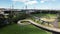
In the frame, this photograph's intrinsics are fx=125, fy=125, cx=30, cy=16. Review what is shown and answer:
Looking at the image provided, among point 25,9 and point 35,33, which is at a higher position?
point 25,9

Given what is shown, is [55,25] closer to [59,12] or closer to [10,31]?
[59,12]

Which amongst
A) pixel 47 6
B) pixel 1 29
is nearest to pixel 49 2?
pixel 47 6

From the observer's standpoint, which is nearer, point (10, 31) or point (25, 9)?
point (10, 31)

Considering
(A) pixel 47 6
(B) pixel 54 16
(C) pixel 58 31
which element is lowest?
→ (C) pixel 58 31

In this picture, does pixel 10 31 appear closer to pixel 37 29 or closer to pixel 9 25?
pixel 9 25

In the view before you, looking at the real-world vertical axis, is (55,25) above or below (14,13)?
below

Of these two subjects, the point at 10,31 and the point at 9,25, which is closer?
the point at 10,31

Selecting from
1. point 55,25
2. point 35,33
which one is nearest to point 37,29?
point 35,33
